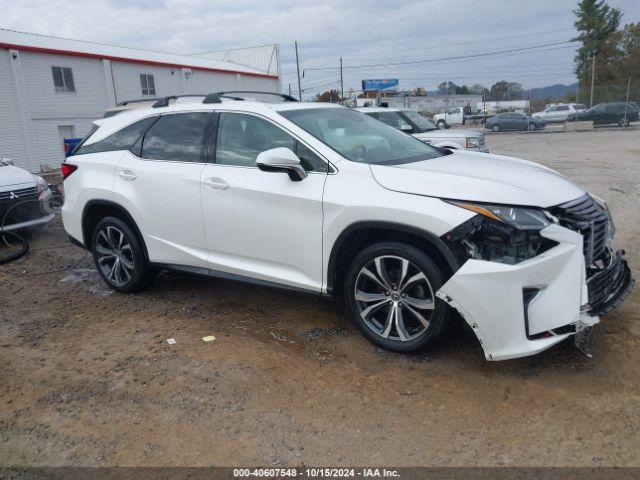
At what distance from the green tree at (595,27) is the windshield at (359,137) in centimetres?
5904

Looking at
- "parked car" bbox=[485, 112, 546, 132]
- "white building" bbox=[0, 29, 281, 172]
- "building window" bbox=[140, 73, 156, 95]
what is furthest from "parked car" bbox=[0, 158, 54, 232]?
"parked car" bbox=[485, 112, 546, 132]

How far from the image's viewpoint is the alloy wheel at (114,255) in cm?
511

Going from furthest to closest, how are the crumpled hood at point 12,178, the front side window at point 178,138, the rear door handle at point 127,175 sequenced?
the crumpled hood at point 12,178
the rear door handle at point 127,175
the front side window at point 178,138

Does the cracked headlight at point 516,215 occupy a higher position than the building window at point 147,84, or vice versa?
the building window at point 147,84

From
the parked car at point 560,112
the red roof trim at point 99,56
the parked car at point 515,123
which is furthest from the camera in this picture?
the parked car at point 560,112

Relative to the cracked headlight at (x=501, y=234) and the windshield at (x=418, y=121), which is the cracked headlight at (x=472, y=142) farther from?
the cracked headlight at (x=501, y=234)

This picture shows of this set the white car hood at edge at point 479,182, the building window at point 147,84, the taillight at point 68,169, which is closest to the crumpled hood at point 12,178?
the taillight at point 68,169

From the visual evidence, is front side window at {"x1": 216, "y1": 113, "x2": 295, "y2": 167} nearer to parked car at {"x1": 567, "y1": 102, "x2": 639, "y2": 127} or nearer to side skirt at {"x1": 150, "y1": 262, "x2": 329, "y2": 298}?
side skirt at {"x1": 150, "y1": 262, "x2": 329, "y2": 298}

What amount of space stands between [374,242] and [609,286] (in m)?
1.54

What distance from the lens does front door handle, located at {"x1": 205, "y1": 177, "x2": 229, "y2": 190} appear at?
13.8 ft

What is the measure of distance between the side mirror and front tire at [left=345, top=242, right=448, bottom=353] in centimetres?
78

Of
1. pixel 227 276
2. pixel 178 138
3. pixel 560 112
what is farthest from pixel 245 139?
pixel 560 112

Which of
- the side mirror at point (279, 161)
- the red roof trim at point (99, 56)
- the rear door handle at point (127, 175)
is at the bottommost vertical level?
the rear door handle at point (127, 175)

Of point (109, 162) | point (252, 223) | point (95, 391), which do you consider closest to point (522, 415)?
point (252, 223)
